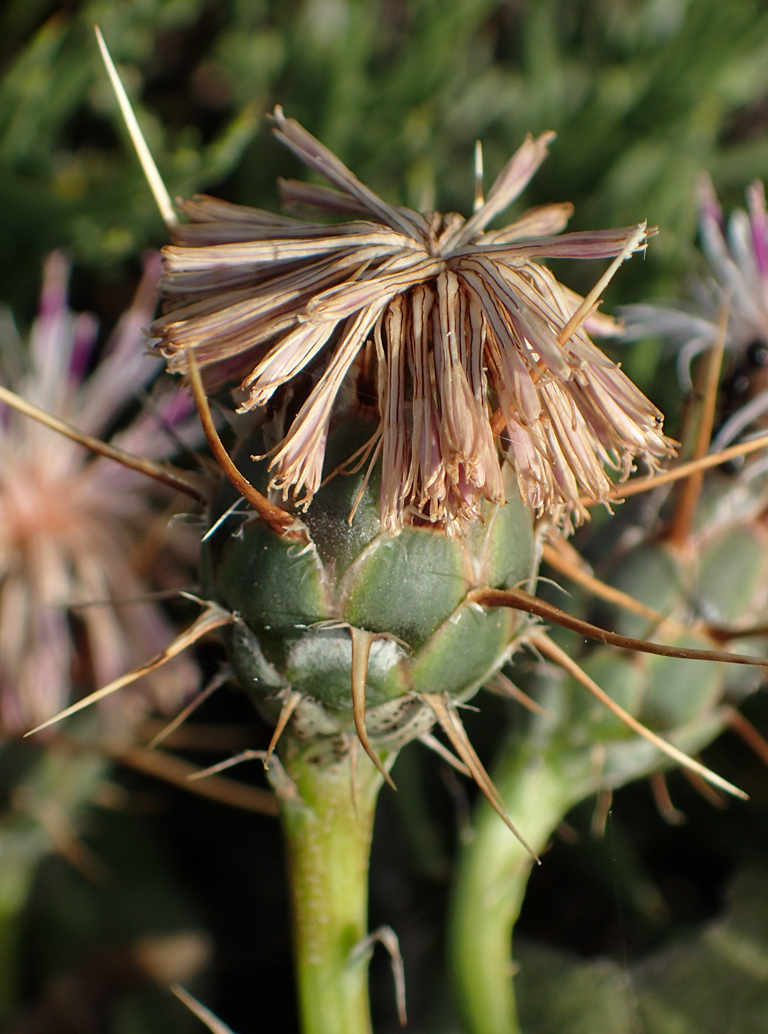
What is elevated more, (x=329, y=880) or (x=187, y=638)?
(x=187, y=638)

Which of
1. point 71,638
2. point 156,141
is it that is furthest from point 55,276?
point 71,638

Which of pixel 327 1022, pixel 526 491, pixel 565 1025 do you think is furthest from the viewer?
pixel 565 1025

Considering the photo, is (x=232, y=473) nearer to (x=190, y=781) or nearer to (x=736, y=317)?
(x=736, y=317)

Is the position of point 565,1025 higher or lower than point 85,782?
lower

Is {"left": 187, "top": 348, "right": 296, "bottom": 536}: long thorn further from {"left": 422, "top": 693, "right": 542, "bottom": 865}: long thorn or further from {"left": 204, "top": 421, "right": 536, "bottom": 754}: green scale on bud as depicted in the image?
{"left": 422, "top": 693, "right": 542, "bottom": 865}: long thorn

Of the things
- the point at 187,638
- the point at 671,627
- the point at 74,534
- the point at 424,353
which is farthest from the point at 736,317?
the point at 74,534

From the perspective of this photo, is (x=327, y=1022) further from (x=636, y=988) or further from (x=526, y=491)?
(x=636, y=988)
